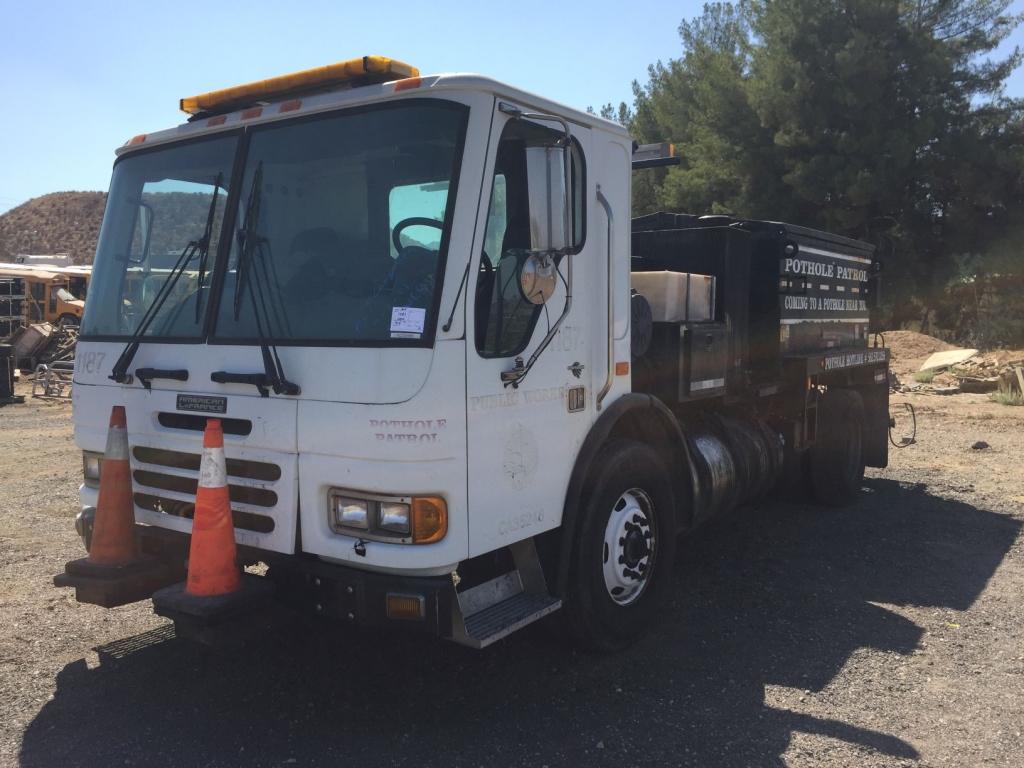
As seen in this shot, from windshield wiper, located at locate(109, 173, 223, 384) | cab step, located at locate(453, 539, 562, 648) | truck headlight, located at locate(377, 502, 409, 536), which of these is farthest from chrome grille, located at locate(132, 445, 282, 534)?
cab step, located at locate(453, 539, 562, 648)

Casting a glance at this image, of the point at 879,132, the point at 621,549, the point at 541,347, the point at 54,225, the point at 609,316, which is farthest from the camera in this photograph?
the point at 54,225

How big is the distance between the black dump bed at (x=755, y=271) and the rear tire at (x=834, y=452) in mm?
670

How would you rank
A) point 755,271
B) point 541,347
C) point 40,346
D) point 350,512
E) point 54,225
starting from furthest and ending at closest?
point 54,225 → point 40,346 → point 755,271 → point 541,347 → point 350,512

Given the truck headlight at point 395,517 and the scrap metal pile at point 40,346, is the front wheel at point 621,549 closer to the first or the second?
the truck headlight at point 395,517

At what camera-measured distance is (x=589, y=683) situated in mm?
4246

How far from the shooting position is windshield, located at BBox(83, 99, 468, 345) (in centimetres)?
351

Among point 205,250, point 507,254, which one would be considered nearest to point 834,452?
point 507,254

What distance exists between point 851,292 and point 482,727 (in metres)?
6.02

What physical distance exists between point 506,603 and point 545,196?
1.78 m

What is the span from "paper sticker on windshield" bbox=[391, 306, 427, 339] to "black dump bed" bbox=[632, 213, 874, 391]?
3158 millimetres

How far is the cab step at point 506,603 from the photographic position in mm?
3529

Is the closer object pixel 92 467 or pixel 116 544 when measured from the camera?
pixel 116 544

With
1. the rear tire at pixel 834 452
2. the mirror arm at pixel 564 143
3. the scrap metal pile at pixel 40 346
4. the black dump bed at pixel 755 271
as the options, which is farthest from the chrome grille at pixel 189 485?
the scrap metal pile at pixel 40 346

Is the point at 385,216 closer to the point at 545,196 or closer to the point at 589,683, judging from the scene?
the point at 545,196
